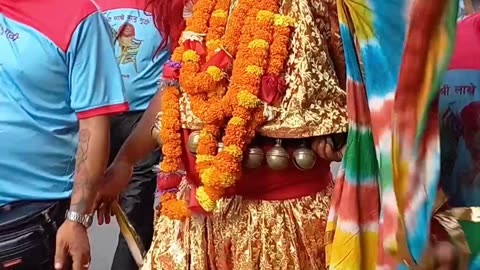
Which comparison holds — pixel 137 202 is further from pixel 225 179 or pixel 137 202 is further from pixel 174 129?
pixel 225 179

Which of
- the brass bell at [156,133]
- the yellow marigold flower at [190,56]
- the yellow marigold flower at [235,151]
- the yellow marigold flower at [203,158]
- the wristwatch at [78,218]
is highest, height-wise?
the yellow marigold flower at [190,56]

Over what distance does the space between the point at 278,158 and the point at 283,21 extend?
308 millimetres

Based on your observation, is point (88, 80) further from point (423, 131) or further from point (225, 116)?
point (423, 131)

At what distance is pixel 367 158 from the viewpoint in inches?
71.8

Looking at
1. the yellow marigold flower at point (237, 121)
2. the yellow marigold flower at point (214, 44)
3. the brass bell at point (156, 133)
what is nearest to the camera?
the yellow marigold flower at point (237, 121)

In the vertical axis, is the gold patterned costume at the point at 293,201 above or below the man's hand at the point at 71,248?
above

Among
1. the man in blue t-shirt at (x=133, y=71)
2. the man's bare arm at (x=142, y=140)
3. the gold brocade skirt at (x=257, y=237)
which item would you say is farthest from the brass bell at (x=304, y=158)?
Answer: the man in blue t-shirt at (x=133, y=71)

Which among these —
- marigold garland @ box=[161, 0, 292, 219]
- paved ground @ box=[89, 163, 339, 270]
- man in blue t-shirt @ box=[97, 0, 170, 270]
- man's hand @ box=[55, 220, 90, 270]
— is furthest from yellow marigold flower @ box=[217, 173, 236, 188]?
paved ground @ box=[89, 163, 339, 270]

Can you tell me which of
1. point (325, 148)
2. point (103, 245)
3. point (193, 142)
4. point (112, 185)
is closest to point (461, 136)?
A: point (325, 148)

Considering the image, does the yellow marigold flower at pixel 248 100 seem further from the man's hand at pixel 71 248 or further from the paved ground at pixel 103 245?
the paved ground at pixel 103 245

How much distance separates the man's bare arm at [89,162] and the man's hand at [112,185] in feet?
0.07

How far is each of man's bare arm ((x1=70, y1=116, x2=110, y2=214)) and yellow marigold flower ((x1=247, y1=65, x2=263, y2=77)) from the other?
24.2 inches

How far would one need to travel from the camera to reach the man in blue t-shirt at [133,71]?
3.76m

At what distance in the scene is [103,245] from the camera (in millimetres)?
4910
